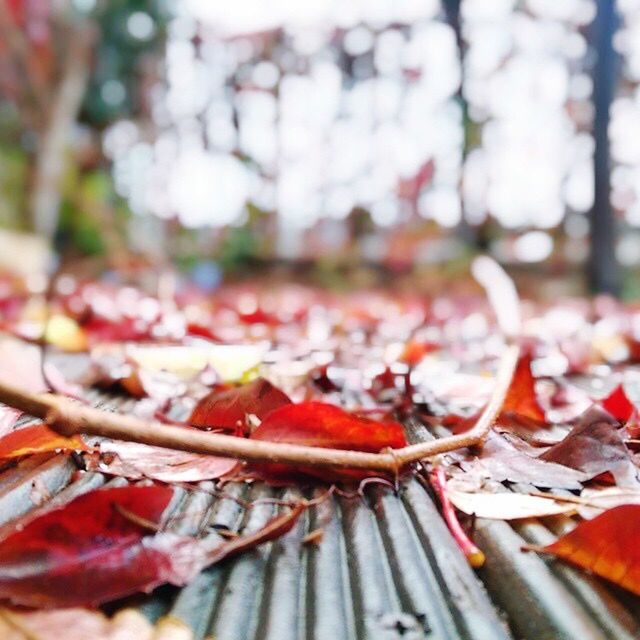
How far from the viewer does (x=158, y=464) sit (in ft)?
2.12

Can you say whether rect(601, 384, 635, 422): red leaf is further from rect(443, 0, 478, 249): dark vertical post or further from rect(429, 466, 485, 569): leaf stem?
rect(443, 0, 478, 249): dark vertical post

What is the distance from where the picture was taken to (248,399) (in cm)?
76

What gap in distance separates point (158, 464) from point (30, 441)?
0.14 meters

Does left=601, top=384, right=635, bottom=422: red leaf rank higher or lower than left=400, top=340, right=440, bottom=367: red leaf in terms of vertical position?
higher

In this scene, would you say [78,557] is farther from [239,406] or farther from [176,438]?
[239,406]

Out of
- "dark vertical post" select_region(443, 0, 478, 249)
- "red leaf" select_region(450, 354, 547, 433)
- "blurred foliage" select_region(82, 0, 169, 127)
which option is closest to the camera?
"red leaf" select_region(450, 354, 547, 433)

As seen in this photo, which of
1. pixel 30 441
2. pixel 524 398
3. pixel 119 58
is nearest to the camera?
pixel 30 441

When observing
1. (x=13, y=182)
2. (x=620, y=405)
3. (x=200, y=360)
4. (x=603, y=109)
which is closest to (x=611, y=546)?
(x=620, y=405)

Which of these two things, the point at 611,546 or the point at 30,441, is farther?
the point at 30,441

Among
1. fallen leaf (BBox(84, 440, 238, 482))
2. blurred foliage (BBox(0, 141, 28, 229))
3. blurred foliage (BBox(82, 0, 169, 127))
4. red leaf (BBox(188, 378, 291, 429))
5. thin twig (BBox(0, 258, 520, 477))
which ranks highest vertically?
blurred foliage (BBox(82, 0, 169, 127))

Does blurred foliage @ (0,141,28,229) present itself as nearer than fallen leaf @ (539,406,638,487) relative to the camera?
No

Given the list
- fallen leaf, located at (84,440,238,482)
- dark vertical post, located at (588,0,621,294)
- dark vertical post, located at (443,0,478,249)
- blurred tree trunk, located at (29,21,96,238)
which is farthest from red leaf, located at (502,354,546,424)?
blurred tree trunk, located at (29,21,96,238)

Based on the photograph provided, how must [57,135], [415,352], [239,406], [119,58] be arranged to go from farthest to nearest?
[119,58], [57,135], [415,352], [239,406]

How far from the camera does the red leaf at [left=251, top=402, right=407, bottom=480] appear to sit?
623 millimetres
